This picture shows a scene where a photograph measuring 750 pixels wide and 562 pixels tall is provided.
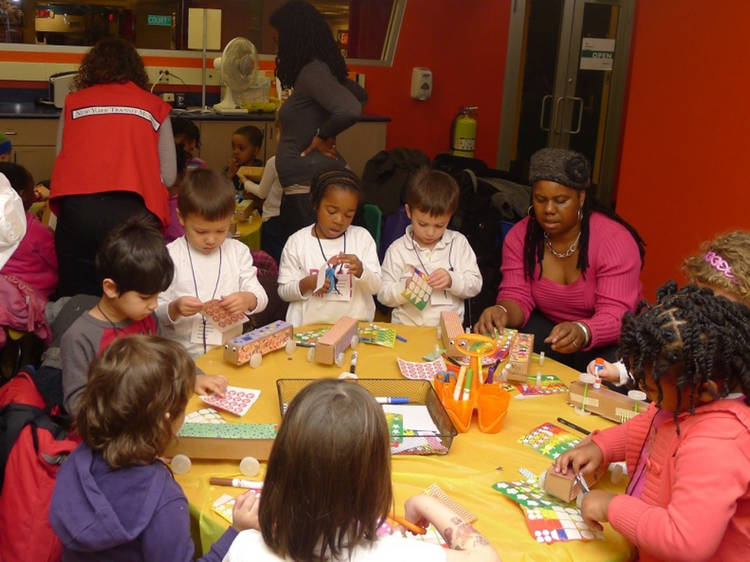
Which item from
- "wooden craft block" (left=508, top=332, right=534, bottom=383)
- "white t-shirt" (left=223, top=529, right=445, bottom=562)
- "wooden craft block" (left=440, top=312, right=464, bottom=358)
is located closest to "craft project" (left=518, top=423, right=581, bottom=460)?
"wooden craft block" (left=508, top=332, right=534, bottom=383)

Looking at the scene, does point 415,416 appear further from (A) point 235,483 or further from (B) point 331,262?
(B) point 331,262

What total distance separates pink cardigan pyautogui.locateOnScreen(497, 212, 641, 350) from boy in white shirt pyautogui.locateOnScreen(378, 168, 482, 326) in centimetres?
22

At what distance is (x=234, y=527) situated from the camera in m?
1.72

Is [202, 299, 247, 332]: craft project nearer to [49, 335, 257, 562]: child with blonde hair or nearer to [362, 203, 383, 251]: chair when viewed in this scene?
[49, 335, 257, 562]: child with blonde hair

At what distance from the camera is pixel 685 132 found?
4.65 metres

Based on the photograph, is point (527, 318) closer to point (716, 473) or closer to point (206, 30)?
point (716, 473)

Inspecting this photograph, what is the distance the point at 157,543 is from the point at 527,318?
2.16 metres

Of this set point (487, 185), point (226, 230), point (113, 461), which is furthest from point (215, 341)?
point (487, 185)

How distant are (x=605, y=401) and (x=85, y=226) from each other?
241 centimetres

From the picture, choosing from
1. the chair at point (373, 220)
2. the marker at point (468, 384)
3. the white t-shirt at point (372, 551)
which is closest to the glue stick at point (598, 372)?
the marker at point (468, 384)

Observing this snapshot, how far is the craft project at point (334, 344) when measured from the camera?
264cm

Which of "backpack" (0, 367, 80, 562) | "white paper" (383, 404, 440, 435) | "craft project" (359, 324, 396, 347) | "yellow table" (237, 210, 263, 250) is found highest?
"yellow table" (237, 210, 263, 250)

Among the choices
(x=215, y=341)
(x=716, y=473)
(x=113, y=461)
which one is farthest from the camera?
(x=215, y=341)

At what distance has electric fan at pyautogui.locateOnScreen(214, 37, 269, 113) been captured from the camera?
6.37 m
